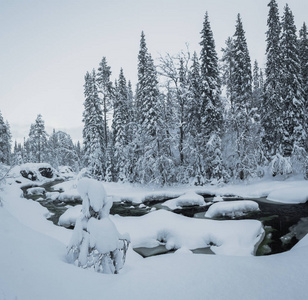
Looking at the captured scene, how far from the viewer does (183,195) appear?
617 inches

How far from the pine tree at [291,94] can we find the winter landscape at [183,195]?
0.37 feet

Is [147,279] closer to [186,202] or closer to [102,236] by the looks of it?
[102,236]

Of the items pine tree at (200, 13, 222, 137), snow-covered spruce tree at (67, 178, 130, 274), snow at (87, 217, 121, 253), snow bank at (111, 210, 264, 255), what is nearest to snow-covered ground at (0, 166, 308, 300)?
snow bank at (111, 210, 264, 255)

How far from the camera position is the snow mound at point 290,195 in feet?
45.4

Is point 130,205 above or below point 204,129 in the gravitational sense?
below

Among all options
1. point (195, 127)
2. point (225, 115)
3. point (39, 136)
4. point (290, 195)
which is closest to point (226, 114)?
point (225, 115)

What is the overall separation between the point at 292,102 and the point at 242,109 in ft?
15.6

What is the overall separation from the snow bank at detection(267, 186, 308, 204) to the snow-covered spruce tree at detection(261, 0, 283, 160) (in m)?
7.02

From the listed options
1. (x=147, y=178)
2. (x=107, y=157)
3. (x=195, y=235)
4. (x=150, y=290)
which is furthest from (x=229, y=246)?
(x=107, y=157)

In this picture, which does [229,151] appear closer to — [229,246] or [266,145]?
[266,145]

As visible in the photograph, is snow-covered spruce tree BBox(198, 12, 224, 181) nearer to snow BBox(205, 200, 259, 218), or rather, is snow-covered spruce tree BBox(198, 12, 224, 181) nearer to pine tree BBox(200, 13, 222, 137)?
pine tree BBox(200, 13, 222, 137)

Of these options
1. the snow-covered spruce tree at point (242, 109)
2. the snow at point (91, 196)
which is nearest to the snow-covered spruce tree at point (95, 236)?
the snow at point (91, 196)

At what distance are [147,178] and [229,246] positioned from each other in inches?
562

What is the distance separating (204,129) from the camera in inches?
848
